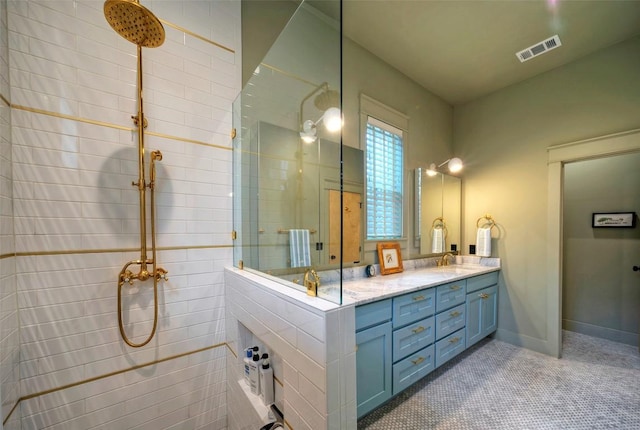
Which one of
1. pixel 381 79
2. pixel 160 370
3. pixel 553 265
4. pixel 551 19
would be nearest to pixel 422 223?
pixel 553 265

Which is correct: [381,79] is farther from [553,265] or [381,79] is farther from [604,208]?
[604,208]

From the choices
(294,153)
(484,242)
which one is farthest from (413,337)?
(484,242)

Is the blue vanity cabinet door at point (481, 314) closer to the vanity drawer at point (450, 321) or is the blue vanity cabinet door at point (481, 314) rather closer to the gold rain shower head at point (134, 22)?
the vanity drawer at point (450, 321)

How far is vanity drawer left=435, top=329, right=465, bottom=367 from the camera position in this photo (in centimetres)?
198

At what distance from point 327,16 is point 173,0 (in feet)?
4.29

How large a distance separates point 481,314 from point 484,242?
83 centimetres

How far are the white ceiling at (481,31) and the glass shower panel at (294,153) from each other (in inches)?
41.3

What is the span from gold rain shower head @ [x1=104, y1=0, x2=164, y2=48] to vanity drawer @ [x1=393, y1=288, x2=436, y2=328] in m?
2.04

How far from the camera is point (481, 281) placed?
8.24 ft

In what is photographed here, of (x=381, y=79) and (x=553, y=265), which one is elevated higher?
(x=381, y=79)

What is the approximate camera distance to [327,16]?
1034 mm

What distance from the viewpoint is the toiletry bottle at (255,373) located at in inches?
54.3

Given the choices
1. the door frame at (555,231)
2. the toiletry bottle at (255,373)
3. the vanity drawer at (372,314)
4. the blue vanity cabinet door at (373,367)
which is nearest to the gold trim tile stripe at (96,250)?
the toiletry bottle at (255,373)

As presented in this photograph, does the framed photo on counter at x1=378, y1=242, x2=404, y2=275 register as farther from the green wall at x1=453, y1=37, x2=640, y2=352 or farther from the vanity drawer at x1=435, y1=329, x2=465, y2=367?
the green wall at x1=453, y1=37, x2=640, y2=352
